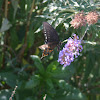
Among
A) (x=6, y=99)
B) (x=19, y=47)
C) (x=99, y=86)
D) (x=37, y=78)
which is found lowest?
(x=99, y=86)

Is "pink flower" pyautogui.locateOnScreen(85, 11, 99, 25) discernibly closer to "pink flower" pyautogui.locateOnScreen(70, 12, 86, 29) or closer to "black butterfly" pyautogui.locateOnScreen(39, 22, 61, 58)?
"pink flower" pyautogui.locateOnScreen(70, 12, 86, 29)

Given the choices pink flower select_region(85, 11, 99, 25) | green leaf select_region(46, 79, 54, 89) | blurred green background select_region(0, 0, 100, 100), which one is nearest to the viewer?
pink flower select_region(85, 11, 99, 25)

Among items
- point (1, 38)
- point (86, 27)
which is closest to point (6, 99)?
point (1, 38)

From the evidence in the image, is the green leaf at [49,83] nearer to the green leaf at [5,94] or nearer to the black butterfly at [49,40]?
the green leaf at [5,94]

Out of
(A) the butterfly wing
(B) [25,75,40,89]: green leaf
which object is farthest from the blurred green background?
(A) the butterfly wing

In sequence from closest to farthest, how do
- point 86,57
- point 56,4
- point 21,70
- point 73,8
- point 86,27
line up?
1. point 86,27
2. point 73,8
3. point 56,4
4. point 21,70
5. point 86,57

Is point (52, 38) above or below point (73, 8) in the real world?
below

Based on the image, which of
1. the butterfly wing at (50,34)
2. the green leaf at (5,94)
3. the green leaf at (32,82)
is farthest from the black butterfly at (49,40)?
the green leaf at (5,94)

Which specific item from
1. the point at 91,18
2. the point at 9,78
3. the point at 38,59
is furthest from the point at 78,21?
the point at 9,78

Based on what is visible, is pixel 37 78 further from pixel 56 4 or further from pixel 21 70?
pixel 56 4
